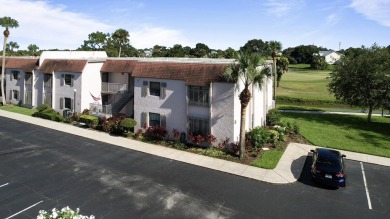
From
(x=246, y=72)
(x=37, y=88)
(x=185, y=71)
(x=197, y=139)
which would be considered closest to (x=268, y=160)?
(x=197, y=139)

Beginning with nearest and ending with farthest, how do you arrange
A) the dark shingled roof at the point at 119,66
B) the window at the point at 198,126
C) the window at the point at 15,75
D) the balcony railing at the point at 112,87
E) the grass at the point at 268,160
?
the grass at the point at 268,160, the window at the point at 198,126, the dark shingled roof at the point at 119,66, the balcony railing at the point at 112,87, the window at the point at 15,75

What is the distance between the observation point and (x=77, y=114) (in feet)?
112

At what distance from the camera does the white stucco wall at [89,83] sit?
113 feet

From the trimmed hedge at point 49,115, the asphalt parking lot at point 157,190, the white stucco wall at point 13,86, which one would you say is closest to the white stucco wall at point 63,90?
the trimmed hedge at point 49,115

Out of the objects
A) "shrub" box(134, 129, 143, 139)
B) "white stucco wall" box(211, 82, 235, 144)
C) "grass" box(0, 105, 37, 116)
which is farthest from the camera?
"grass" box(0, 105, 37, 116)

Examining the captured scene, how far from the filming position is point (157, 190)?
1719 cm

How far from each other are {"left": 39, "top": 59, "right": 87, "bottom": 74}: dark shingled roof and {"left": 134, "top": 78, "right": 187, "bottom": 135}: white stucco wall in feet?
32.1

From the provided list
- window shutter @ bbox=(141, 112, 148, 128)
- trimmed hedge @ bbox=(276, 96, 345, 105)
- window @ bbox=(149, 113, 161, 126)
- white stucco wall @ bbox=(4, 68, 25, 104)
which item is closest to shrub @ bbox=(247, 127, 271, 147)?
window @ bbox=(149, 113, 161, 126)

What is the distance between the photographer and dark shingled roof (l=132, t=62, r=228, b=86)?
79.6 feet

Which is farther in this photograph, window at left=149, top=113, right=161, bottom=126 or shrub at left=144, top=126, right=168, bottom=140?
window at left=149, top=113, right=161, bottom=126

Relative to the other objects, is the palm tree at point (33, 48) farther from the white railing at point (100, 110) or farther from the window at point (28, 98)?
the white railing at point (100, 110)

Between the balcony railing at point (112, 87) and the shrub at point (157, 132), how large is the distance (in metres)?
7.86

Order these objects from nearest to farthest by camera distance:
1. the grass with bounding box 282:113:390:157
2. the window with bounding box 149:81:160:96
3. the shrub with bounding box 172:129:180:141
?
the shrub with bounding box 172:129:180:141 → the grass with bounding box 282:113:390:157 → the window with bounding box 149:81:160:96

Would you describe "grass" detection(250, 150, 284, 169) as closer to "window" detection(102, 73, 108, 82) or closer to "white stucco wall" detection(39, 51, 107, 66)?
"window" detection(102, 73, 108, 82)
